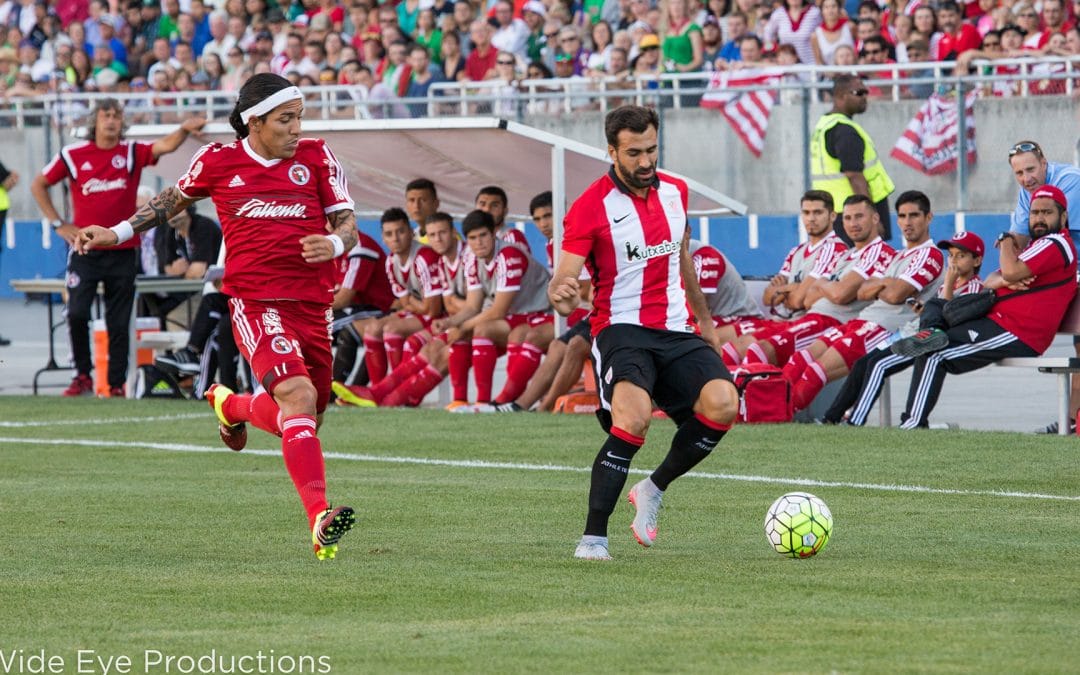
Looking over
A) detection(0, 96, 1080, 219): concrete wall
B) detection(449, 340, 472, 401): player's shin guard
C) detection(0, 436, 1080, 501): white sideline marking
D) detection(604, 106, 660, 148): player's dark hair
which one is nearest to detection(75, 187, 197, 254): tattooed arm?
detection(604, 106, 660, 148): player's dark hair

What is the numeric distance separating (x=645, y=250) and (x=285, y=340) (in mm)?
1610

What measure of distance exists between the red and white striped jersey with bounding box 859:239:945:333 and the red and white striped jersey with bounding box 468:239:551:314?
2.78m

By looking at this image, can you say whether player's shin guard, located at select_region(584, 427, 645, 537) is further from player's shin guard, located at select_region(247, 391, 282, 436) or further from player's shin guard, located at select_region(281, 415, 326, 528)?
player's shin guard, located at select_region(247, 391, 282, 436)

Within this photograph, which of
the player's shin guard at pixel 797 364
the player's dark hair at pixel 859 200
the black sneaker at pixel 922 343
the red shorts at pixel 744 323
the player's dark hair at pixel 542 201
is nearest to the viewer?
the black sneaker at pixel 922 343

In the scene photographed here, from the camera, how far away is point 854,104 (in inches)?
627

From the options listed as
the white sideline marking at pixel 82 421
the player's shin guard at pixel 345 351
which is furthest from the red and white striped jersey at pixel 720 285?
the white sideline marking at pixel 82 421

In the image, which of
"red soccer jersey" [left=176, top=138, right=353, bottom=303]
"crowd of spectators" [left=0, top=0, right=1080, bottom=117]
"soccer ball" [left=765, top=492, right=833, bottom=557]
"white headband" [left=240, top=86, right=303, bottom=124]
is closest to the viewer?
"soccer ball" [left=765, top=492, right=833, bottom=557]

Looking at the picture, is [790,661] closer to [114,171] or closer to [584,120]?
[114,171]

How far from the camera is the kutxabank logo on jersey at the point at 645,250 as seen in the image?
839 centimetres

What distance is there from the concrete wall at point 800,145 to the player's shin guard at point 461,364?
7798mm

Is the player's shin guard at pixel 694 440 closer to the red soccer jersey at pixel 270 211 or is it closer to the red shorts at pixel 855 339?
the red soccer jersey at pixel 270 211

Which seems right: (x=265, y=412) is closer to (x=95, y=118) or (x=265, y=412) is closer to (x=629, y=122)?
(x=629, y=122)

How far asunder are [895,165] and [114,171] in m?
9.39

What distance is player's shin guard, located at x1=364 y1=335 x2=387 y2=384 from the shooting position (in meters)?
16.3
